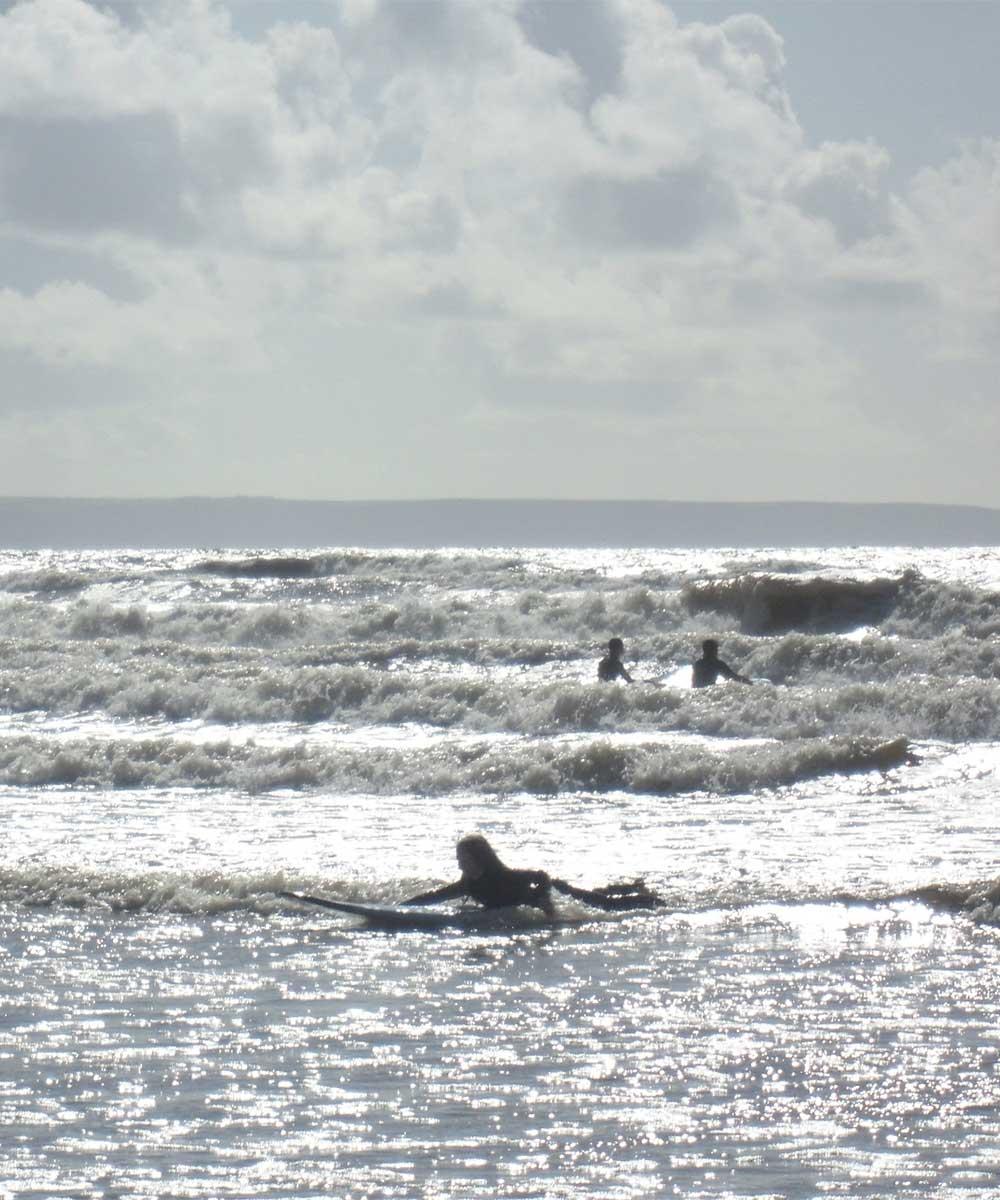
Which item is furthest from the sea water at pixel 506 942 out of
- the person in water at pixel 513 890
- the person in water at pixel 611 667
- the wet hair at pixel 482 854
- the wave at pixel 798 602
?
the wave at pixel 798 602

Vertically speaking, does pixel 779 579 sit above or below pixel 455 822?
above

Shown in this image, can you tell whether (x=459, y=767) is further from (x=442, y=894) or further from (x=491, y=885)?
(x=491, y=885)

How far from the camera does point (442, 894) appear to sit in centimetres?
1194

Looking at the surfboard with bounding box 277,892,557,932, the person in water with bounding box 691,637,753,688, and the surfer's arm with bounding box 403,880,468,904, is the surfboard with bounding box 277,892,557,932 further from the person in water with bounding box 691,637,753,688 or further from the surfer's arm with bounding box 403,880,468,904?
the person in water with bounding box 691,637,753,688

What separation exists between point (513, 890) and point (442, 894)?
52 centimetres

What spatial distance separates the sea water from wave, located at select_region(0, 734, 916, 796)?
0.17 feet

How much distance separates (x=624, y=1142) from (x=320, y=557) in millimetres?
43351

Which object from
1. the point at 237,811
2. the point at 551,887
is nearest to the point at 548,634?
the point at 237,811

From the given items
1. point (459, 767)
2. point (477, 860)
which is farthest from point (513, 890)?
point (459, 767)

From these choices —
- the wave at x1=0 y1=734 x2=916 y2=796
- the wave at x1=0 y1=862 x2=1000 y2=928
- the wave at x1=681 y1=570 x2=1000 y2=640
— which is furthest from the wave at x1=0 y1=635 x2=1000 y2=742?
the wave at x1=0 y1=862 x2=1000 y2=928

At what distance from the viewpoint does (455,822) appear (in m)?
16.7

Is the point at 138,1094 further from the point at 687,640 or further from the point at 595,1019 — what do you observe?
the point at 687,640

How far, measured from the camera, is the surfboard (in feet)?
37.7

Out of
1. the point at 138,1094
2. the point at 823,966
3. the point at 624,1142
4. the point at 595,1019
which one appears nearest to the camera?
the point at 624,1142
